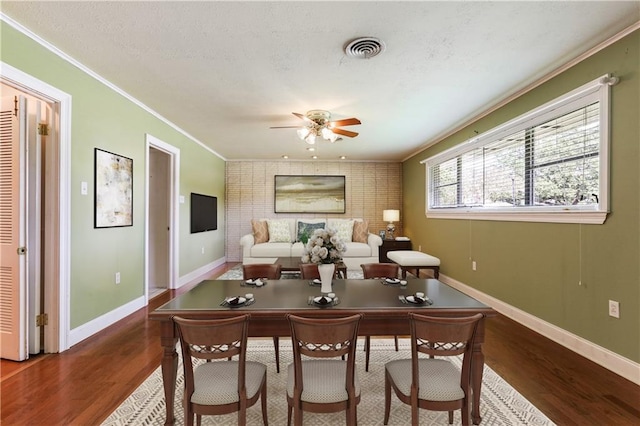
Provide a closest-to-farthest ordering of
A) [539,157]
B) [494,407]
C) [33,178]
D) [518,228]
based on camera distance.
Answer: [494,407]
[33,178]
[539,157]
[518,228]

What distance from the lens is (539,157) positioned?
307cm

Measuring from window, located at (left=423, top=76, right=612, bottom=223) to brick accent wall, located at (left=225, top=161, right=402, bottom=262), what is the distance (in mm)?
2909

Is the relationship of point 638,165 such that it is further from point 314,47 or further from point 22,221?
point 22,221

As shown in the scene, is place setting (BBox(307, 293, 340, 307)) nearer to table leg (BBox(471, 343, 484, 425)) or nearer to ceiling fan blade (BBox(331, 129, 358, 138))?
table leg (BBox(471, 343, 484, 425))

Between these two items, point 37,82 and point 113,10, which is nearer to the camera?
point 113,10

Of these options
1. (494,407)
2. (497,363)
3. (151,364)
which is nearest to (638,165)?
(497,363)

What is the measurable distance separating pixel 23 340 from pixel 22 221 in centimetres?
94

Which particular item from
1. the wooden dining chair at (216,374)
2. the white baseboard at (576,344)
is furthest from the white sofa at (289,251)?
the wooden dining chair at (216,374)

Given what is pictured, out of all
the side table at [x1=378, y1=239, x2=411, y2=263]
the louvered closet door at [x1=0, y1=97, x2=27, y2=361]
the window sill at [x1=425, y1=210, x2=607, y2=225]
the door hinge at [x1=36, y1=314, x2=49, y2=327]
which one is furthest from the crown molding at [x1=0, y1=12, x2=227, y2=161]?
the window sill at [x1=425, y1=210, x2=607, y2=225]

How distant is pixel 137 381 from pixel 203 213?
4.04 m

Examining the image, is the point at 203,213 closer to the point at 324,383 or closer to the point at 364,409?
the point at 364,409

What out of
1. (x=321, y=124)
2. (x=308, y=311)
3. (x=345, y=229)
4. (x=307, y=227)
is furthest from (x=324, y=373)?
(x=307, y=227)

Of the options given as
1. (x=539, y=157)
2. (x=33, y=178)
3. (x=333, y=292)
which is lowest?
(x=333, y=292)

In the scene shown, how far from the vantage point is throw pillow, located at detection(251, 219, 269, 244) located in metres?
6.38
